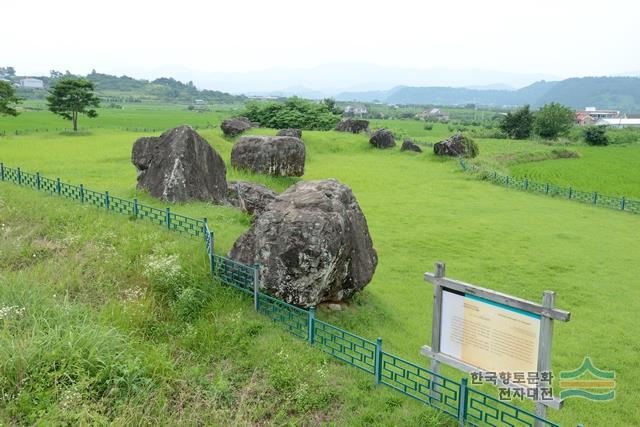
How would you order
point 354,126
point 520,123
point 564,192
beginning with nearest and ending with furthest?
point 564,192 → point 354,126 → point 520,123

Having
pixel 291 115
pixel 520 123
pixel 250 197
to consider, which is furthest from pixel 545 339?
pixel 520 123

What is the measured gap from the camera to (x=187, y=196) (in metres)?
19.7

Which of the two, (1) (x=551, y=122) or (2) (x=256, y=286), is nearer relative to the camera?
(2) (x=256, y=286)

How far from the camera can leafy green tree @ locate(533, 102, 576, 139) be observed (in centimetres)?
6719

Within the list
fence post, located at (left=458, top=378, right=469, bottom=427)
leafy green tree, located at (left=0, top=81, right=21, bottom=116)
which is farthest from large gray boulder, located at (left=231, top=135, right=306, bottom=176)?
leafy green tree, located at (left=0, top=81, right=21, bottom=116)

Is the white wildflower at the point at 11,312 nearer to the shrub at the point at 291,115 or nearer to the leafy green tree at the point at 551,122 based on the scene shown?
the shrub at the point at 291,115

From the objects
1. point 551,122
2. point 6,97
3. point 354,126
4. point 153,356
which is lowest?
point 153,356

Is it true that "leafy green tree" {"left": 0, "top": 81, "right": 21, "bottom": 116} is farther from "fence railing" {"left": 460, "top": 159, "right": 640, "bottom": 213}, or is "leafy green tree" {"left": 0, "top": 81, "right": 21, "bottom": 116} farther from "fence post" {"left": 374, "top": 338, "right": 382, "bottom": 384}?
"fence post" {"left": 374, "top": 338, "right": 382, "bottom": 384}

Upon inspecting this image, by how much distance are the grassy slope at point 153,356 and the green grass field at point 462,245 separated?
23 centimetres

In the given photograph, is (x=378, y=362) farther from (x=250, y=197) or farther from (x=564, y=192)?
(x=564, y=192)

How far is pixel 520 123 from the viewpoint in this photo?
6950cm

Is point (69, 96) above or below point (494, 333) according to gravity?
above

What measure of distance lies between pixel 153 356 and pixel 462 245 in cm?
1288

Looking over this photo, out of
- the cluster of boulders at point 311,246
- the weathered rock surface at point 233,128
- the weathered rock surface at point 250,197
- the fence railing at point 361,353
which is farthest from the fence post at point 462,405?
the weathered rock surface at point 233,128
